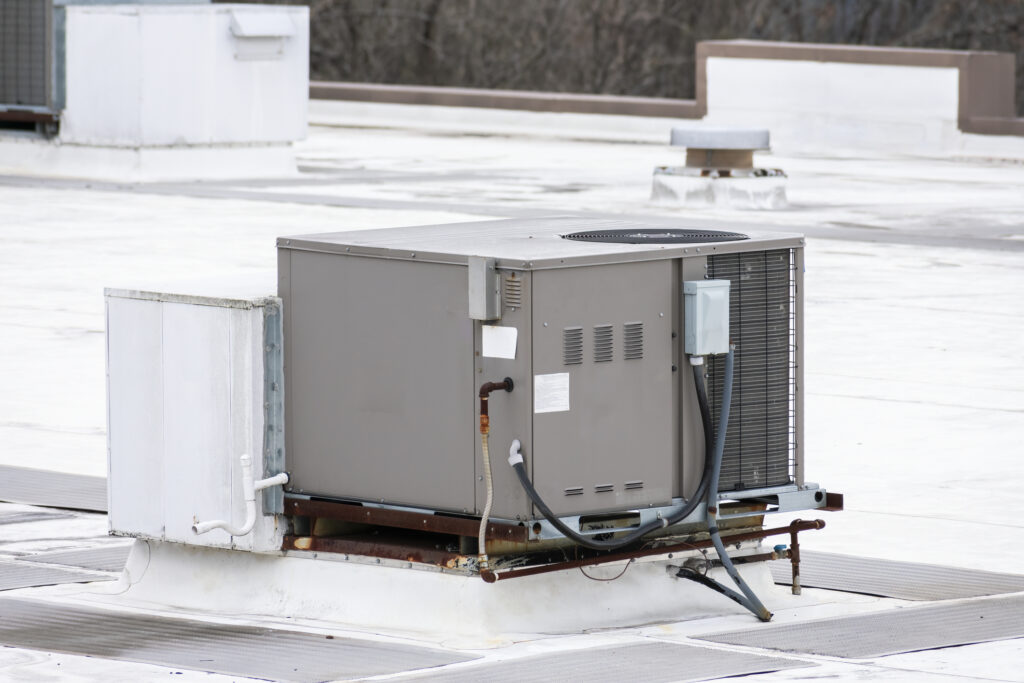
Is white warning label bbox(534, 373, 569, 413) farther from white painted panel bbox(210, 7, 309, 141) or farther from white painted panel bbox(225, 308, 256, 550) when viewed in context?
white painted panel bbox(210, 7, 309, 141)

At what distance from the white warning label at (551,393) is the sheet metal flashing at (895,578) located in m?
1.50

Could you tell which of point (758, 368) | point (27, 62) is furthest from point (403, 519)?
point (27, 62)

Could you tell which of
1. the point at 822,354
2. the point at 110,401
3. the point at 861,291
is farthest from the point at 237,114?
the point at 110,401

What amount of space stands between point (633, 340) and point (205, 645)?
1703 mm

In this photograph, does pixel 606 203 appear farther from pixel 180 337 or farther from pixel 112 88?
pixel 180 337

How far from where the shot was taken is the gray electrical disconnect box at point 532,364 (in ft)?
22.9

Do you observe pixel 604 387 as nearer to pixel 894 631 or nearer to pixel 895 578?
pixel 894 631

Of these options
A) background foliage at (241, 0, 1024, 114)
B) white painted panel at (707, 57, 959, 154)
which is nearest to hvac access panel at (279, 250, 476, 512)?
white painted panel at (707, 57, 959, 154)

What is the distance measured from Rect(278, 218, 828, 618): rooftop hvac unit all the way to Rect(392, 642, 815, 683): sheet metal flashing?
0.40 metres

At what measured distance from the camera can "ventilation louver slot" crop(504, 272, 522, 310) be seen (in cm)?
692

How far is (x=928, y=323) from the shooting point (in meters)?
14.6

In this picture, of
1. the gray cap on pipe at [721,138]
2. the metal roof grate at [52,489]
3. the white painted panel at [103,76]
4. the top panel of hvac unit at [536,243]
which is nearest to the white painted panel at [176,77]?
the white painted panel at [103,76]

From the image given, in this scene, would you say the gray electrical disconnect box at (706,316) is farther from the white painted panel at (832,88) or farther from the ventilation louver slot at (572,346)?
the white painted panel at (832,88)

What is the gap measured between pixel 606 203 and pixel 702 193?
3.27 ft
